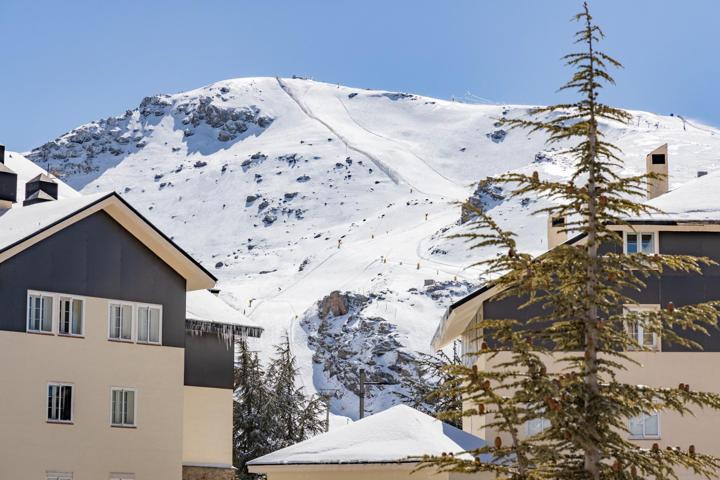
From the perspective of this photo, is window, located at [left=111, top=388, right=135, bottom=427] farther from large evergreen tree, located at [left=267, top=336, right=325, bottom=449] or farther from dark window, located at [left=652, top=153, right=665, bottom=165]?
large evergreen tree, located at [left=267, top=336, right=325, bottom=449]

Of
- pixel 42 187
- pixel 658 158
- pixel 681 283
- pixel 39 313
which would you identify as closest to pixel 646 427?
pixel 681 283

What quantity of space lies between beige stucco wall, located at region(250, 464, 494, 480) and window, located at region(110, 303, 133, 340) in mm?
6478

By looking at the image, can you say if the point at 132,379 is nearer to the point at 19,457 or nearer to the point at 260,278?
the point at 19,457

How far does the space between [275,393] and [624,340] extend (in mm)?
59111

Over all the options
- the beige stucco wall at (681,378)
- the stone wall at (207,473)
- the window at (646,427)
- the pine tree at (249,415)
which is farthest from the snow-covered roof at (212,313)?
the pine tree at (249,415)

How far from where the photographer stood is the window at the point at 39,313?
37125mm

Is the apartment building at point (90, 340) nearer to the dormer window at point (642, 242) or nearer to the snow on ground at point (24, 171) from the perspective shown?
the snow on ground at point (24, 171)

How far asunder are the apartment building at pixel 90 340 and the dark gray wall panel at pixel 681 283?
895 cm

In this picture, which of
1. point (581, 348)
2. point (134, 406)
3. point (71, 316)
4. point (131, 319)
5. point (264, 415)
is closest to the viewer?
point (581, 348)

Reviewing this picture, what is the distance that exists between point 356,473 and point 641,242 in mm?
12549

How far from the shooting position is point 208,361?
45406 millimetres

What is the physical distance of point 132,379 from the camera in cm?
3944

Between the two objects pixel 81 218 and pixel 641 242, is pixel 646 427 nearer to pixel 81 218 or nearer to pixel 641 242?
pixel 641 242

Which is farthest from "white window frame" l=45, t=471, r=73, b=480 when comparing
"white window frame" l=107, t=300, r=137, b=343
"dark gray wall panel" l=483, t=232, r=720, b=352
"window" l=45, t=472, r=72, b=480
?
"dark gray wall panel" l=483, t=232, r=720, b=352
